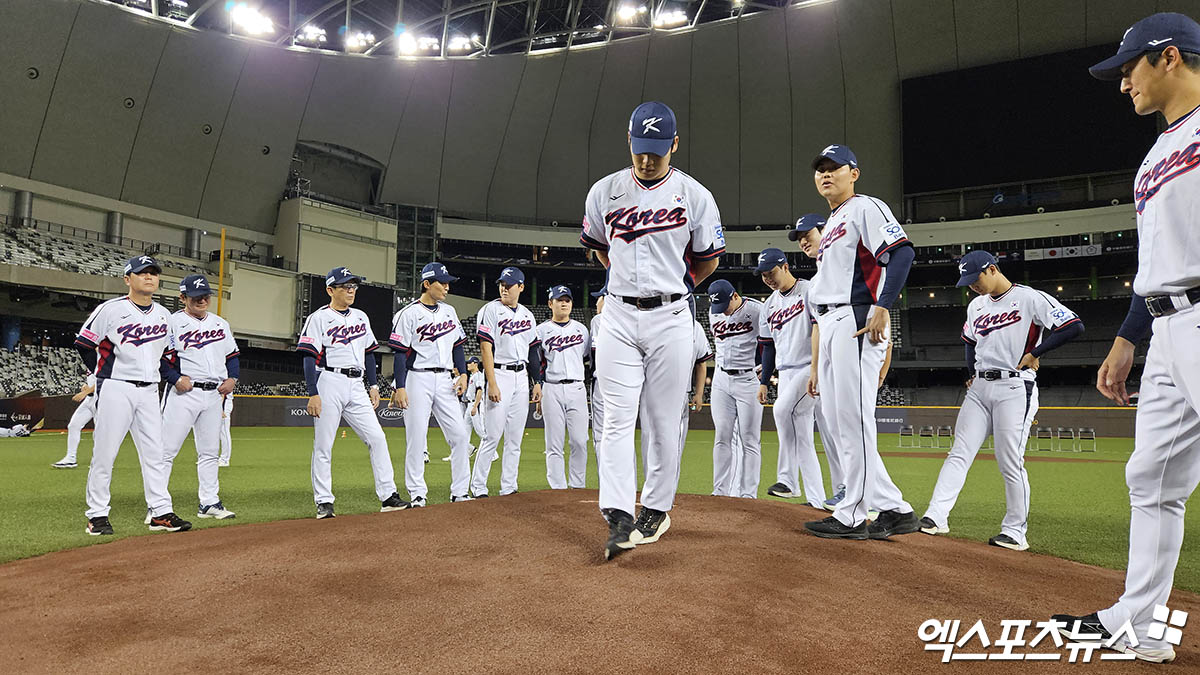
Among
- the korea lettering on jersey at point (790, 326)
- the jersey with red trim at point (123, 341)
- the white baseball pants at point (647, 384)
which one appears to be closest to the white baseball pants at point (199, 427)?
the jersey with red trim at point (123, 341)

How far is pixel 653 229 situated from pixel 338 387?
4.14 m

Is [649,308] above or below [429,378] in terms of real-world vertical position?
above

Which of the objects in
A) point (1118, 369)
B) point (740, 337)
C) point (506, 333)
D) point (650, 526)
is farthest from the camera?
point (506, 333)

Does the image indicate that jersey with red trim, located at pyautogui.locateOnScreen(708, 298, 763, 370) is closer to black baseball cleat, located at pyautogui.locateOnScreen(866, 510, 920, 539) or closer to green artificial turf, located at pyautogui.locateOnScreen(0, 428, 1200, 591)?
green artificial turf, located at pyautogui.locateOnScreen(0, 428, 1200, 591)

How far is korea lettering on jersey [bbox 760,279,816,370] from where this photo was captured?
6.57 m

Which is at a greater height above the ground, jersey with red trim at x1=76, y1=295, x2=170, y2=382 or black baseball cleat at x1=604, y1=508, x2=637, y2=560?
jersey with red trim at x1=76, y1=295, x2=170, y2=382

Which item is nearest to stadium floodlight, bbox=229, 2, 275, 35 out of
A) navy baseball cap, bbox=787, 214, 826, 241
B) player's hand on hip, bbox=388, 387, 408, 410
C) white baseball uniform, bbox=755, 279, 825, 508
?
player's hand on hip, bbox=388, 387, 408, 410

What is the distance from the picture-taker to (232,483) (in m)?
9.09

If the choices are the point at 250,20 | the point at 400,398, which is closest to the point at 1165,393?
the point at 400,398

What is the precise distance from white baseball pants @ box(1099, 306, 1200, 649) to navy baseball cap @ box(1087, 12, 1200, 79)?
3.08ft

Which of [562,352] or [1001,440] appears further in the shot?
[562,352]

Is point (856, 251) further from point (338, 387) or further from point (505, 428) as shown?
point (338, 387)

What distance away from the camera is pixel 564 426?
26.9 feet

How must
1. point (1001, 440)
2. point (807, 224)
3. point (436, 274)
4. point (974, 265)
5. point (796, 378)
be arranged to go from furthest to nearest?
point (436, 274)
point (796, 378)
point (807, 224)
point (974, 265)
point (1001, 440)
